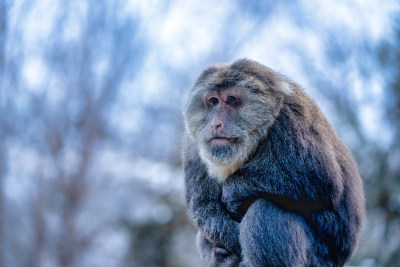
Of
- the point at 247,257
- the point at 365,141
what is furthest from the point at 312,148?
the point at 365,141

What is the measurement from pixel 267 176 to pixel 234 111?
67cm

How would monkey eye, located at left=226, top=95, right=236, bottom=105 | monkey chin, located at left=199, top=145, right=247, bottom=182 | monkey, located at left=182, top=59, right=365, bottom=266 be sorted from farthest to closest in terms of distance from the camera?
monkey eye, located at left=226, top=95, right=236, bottom=105 → monkey chin, located at left=199, top=145, right=247, bottom=182 → monkey, located at left=182, top=59, right=365, bottom=266

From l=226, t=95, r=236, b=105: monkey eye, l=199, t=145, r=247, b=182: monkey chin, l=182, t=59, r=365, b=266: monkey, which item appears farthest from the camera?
l=226, t=95, r=236, b=105: monkey eye

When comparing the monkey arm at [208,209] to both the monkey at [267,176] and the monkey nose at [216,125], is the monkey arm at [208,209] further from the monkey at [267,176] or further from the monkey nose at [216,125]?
the monkey nose at [216,125]

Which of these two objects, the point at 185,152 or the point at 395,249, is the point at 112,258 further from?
the point at 185,152

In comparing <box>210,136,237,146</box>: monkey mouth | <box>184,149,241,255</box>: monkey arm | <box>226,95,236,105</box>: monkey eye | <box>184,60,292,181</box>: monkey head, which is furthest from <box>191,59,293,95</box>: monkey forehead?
<box>184,149,241,255</box>: monkey arm

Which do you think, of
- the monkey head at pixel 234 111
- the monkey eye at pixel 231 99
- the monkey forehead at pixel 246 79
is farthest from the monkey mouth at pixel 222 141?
the monkey forehead at pixel 246 79

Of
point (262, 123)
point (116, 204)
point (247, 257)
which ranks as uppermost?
point (116, 204)

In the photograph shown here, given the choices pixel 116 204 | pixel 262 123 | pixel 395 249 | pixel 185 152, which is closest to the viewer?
pixel 262 123

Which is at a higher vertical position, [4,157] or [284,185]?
[4,157]

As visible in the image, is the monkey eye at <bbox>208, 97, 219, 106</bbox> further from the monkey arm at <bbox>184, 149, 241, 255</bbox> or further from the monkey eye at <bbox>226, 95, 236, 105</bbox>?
the monkey arm at <bbox>184, 149, 241, 255</bbox>

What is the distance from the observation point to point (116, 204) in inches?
538

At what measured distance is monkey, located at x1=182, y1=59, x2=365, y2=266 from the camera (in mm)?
3660

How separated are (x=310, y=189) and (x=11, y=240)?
10.7m
